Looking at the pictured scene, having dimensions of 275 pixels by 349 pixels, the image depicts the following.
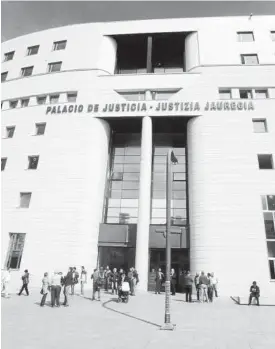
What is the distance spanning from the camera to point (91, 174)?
90.8 ft

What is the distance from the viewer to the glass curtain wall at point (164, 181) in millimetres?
27750

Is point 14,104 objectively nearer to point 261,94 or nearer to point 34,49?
point 34,49

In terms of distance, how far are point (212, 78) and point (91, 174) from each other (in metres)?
16.6

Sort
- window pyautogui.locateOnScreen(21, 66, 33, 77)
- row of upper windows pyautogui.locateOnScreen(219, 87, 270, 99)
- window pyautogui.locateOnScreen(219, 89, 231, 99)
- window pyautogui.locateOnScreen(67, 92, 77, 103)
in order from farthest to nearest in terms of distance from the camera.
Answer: window pyautogui.locateOnScreen(21, 66, 33, 77)
window pyautogui.locateOnScreen(67, 92, 77, 103)
window pyautogui.locateOnScreen(219, 89, 231, 99)
row of upper windows pyautogui.locateOnScreen(219, 87, 270, 99)

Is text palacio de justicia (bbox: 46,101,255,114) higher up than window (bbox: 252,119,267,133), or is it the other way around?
text palacio de justicia (bbox: 46,101,255,114)

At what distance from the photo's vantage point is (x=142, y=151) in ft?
92.9

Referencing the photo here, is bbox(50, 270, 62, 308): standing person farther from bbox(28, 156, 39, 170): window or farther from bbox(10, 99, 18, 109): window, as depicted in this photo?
bbox(10, 99, 18, 109): window

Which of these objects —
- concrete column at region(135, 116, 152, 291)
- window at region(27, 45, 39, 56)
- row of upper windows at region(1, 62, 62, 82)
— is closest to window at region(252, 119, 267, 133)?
concrete column at region(135, 116, 152, 291)

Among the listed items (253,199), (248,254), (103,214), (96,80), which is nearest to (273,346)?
(248,254)

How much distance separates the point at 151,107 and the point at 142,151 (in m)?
5.00

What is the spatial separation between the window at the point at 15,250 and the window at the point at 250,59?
29.7 meters

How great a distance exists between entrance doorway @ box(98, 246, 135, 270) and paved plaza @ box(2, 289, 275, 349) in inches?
477

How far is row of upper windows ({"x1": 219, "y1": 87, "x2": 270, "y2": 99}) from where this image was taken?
95.7 feet

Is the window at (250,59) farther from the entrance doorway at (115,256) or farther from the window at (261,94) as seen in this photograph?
the entrance doorway at (115,256)
